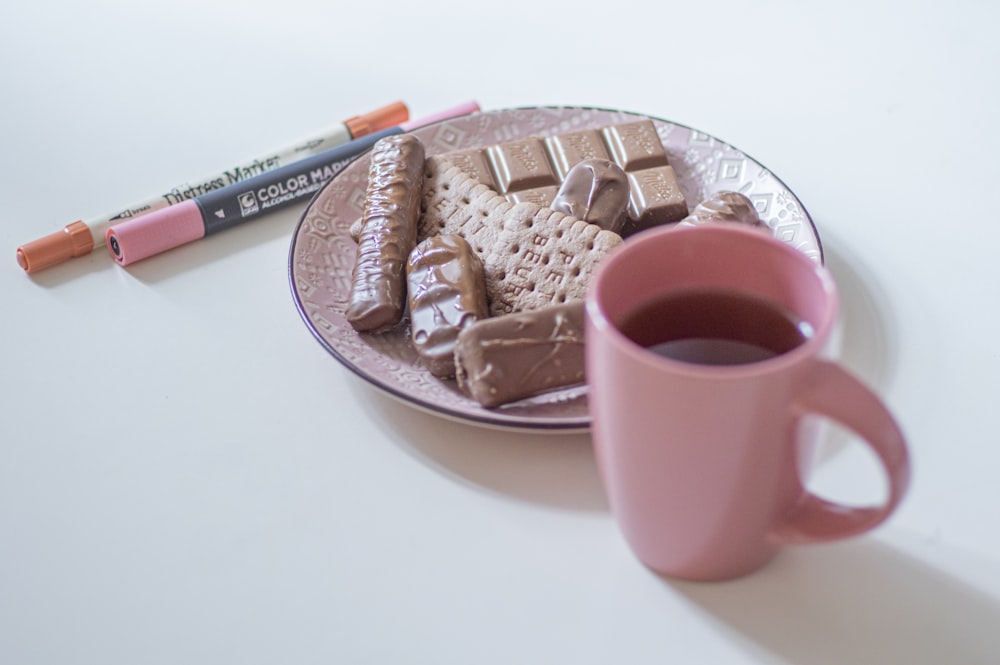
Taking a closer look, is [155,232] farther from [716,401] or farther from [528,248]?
[716,401]

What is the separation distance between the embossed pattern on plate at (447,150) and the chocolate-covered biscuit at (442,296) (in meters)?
0.03

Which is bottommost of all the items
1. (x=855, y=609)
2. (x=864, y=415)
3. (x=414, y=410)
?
(x=855, y=609)

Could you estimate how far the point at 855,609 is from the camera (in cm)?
72

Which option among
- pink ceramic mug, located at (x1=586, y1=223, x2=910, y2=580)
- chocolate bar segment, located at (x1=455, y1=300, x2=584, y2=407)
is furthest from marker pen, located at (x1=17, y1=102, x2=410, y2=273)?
pink ceramic mug, located at (x1=586, y1=223, x2=910, y2=580)

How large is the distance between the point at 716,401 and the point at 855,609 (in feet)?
0.79

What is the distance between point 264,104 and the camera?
1.39 metres

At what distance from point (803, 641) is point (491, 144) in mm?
689

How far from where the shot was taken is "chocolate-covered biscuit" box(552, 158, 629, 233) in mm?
976

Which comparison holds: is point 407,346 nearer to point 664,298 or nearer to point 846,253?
point 664,298

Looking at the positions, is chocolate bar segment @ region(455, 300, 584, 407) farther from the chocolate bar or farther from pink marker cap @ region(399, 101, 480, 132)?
pink marker cap @ region(399, 101, 480, 132)

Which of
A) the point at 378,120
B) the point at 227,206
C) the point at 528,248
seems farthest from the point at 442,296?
the point at 378,120

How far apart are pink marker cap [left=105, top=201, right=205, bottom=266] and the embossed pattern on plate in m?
0.16

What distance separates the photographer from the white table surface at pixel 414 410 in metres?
0.73

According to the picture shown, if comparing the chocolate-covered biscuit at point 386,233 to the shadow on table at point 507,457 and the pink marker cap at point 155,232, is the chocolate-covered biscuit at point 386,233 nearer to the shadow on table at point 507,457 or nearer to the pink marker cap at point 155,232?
the shadow on table at point 507,457
